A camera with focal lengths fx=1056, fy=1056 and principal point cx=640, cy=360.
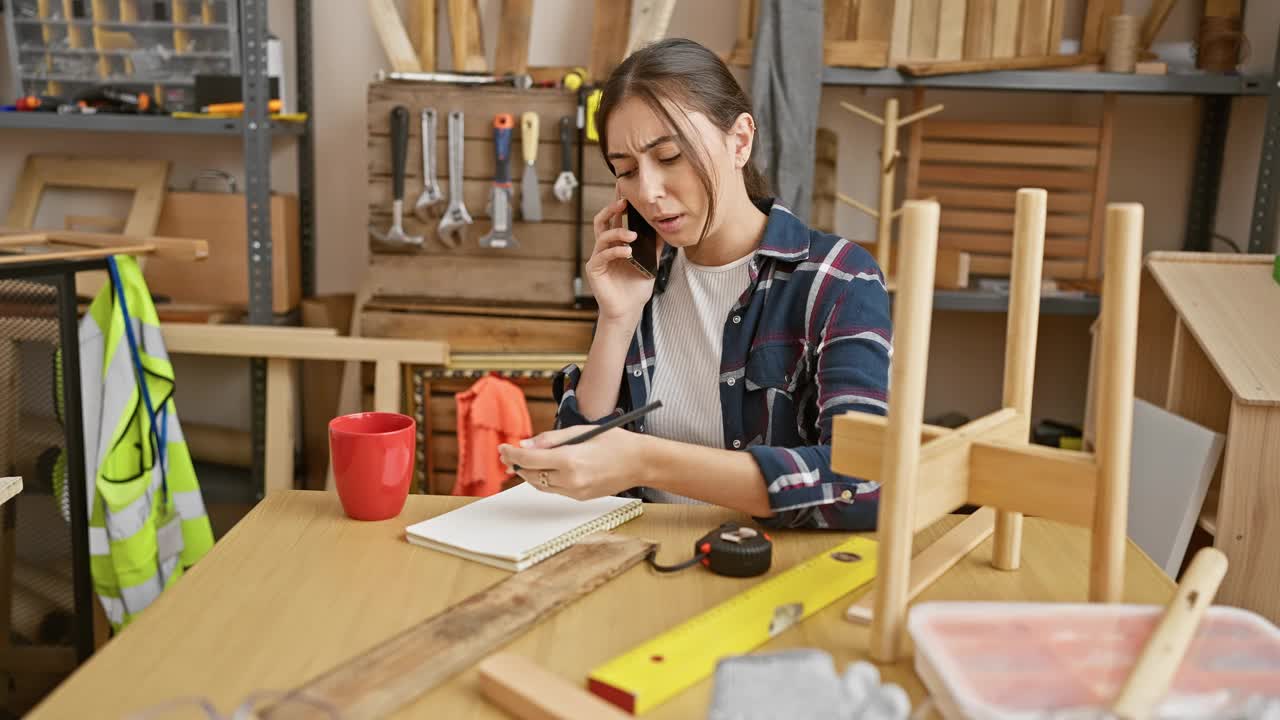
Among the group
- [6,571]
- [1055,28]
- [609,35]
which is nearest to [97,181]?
[6,571]

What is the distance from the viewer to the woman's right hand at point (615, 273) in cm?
142

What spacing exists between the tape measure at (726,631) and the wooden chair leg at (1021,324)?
12 cm

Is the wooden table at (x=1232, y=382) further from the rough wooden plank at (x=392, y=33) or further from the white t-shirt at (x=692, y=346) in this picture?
the rough wooden plank at (x=392, y=33)

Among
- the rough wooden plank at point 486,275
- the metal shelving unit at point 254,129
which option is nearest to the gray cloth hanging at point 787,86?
the rough wooden plank at point 486,275

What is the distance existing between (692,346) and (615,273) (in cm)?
15

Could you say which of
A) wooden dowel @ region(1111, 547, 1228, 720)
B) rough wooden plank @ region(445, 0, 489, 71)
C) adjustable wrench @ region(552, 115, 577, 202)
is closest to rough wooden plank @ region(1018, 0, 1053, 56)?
adjustable wrench @ region(552, 115, 577, 202)

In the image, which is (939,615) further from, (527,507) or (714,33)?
(714,33)

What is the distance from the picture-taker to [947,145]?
276 cm

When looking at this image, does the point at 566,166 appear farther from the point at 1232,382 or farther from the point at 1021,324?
the point at 1021,324

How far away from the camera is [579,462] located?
1.04 m

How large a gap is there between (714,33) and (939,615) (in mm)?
2396

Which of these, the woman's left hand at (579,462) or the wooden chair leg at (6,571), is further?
the wooden chair leg at (6,571)

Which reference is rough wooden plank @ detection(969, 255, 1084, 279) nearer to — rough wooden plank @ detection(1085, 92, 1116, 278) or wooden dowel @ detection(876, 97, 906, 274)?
rough wooden plank @ detection(1085, 92, 1116, 278)

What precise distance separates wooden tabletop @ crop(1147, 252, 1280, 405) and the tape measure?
1210mm
